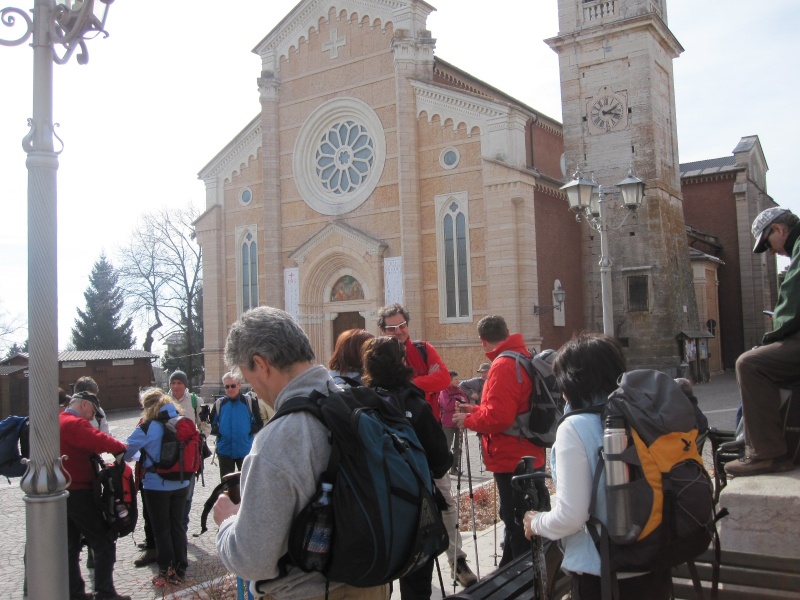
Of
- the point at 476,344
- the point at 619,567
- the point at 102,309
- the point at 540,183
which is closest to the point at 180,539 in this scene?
the point at 619,567

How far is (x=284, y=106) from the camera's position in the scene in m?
26.4

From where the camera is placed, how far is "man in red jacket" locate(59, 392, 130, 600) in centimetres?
618

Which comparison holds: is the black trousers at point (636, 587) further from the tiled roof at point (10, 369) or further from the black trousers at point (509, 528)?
the tiled roof at point (10, 369)

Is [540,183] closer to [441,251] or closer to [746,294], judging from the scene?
[441,251]

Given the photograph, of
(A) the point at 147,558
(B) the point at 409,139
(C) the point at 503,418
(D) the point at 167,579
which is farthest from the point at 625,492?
(B) the point at 409,139

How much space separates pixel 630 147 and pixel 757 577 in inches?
898

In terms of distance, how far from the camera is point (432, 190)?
75.3 ft

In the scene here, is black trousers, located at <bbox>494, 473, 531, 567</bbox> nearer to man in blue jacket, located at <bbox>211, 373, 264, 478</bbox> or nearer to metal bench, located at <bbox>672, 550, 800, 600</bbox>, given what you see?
metal bench, located at <bbox>672, 550, 800, 600</bbox>

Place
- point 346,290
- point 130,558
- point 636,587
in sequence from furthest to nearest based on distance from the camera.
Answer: point 346,290, point 130,558, point 636,587

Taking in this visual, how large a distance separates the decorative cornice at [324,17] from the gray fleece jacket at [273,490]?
22.6 meters

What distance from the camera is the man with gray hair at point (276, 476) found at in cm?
243

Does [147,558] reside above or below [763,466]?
below

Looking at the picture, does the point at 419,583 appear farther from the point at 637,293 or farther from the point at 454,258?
the point at 637,293

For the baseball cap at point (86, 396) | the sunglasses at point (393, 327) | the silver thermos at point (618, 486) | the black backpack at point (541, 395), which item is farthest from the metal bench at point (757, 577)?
the baseball cap at point (86, 396)
